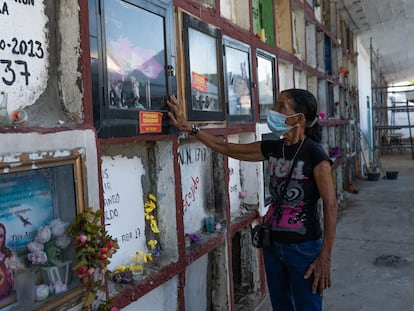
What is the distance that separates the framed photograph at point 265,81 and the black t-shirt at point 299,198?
1513 mm

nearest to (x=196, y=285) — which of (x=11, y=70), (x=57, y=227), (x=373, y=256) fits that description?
(x=57, y=227)

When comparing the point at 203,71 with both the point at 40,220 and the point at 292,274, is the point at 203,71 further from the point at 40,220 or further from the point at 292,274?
the point at 40,220

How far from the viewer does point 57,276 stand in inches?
53.9

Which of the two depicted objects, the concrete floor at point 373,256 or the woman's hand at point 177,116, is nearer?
the woman's hand at point 177,116

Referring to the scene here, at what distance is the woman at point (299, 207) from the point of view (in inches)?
74.4

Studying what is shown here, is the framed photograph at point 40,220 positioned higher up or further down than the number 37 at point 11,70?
further down

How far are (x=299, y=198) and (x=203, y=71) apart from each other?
3.32 feet

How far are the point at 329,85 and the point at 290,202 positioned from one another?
547cm

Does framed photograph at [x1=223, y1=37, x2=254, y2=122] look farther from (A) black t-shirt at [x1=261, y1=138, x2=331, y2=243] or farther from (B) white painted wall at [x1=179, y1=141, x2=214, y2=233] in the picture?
(A) black t-shirt at [x1=261, y1=138, x2=331, y2=243]

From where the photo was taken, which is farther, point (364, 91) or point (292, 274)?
point (364, 91)

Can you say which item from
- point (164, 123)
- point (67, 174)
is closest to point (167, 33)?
point (164, 123)

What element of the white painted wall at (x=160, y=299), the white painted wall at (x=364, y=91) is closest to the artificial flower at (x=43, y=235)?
the white painted wall at (x=160, y=299)

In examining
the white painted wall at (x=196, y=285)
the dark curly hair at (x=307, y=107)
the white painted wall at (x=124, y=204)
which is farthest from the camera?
the white painted wall at (x=196, y=285)

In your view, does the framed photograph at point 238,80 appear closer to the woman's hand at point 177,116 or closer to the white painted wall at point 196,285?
the woman's hand at point 177,116
